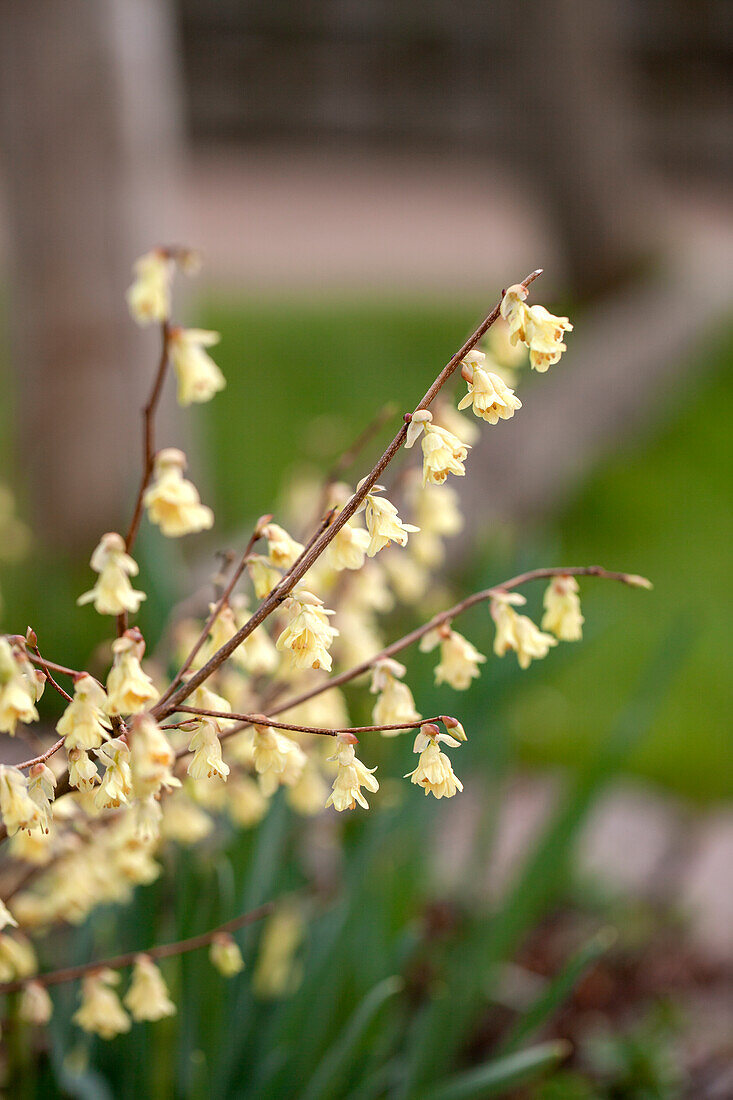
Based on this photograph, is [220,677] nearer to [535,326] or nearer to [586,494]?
[535,326]

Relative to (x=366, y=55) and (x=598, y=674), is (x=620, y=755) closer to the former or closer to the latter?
(x=598, y=674)

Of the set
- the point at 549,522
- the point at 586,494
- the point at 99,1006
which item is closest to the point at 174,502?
the point at 99,1006

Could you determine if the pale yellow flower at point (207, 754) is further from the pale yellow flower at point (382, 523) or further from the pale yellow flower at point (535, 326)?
the pale yellow flower at point (535, 326)

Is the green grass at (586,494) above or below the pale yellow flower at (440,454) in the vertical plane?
below

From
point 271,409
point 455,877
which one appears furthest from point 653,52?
point 455,877

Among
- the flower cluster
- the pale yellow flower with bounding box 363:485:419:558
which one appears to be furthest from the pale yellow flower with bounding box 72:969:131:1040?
the pale yellow flower with bounding box 363:485:419:558

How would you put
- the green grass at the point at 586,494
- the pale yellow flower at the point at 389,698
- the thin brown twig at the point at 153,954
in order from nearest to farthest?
the pale yellow flower at the point at 389,698 → the thin brown twig at the point at 153,954 → the green grass at the point at 586,494

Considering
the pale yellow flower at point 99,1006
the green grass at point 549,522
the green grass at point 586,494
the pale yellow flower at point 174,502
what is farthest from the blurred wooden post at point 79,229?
the pale yellow flower at point 174,502
